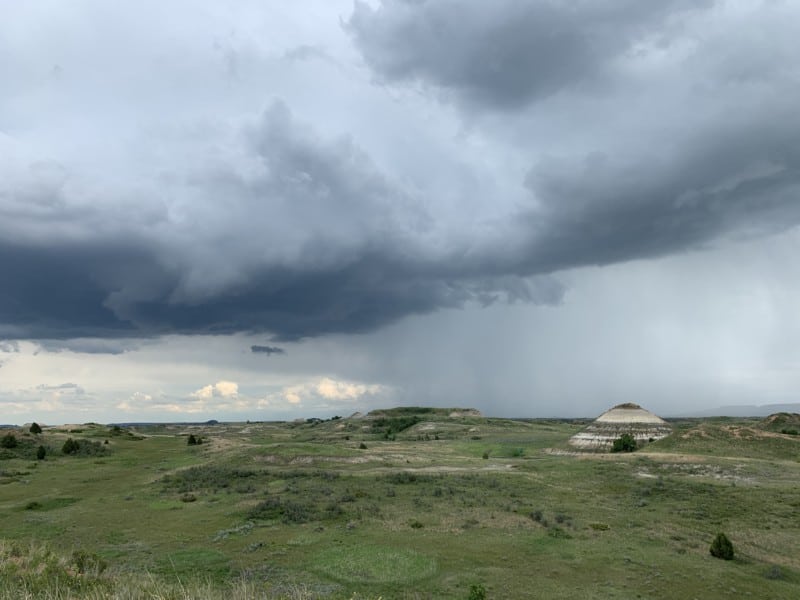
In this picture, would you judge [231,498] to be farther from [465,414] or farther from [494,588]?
[465,414]

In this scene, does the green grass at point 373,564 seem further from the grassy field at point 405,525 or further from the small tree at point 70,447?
the small tree at point 70,447

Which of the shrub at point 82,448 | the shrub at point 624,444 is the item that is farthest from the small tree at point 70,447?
the shrub at point 624,444

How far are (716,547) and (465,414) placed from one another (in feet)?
532

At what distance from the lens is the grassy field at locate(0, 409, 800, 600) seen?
22.7m

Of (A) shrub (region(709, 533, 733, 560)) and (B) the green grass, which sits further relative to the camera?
(A) shrub (region(709, 533, 733, 560))

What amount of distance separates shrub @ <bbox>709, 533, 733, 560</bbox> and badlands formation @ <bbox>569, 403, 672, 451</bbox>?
5103 centimetres

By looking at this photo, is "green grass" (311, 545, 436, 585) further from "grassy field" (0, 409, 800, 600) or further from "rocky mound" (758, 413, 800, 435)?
"rocky mound" (758, 413, 800, 435)

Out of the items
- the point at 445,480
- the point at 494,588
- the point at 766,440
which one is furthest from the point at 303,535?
the point at 766,440

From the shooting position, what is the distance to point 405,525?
33.2 meters

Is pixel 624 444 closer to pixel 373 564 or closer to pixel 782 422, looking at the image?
pixel 782 422

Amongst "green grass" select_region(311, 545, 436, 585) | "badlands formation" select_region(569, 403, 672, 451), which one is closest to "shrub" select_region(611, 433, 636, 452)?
"badlands formation" select_region(569, 403, 672, 451)

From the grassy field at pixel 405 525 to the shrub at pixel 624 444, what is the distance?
12.8 feet

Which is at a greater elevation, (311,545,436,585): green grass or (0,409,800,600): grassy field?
(311,545,436,585): green grass

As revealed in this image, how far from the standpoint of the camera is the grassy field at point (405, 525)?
22703 mm
